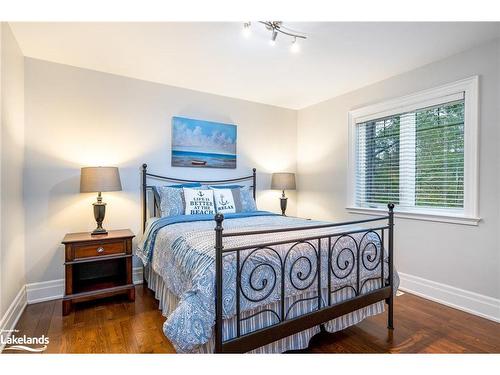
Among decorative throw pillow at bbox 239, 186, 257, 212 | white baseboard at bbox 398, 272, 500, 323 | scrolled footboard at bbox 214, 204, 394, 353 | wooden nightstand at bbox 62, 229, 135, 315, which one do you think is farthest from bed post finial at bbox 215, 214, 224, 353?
white baseboard at bbox 398, 272, 500, 323

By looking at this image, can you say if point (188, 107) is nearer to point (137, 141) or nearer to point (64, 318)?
point (137, 141)

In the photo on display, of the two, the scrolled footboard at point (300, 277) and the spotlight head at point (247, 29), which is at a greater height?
the spotlight head at point (247, 29)

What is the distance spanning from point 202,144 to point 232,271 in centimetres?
238

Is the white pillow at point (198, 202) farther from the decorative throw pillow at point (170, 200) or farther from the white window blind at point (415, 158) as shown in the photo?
the white window blind at point (415, 158)

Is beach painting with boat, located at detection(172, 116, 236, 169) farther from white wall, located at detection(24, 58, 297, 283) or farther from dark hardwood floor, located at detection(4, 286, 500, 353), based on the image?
dark hardwood floor, located at detection(4, 286, 500, 353)

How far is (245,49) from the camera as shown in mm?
2461

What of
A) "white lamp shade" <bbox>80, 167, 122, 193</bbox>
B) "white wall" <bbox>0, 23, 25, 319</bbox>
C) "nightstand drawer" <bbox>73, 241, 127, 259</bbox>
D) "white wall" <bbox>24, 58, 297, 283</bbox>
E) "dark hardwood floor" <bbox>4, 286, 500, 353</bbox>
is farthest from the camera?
"white wall" <bbox>24, 58, 297, 283</bbox>

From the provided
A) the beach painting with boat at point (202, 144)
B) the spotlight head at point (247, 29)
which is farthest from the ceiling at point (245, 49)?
the beach painting with boat at point (202, 144)

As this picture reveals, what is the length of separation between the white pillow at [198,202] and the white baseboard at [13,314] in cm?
158

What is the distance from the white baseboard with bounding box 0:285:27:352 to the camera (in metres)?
1.90

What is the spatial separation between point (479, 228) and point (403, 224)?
675 mm

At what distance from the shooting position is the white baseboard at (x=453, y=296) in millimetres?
2256

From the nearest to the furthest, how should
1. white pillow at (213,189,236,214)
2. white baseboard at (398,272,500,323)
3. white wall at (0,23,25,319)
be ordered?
1. white wall at (0,23,25,319)
2. white baseboard at (398,272,500,323)
3. white pillow at (213,189,236,214)
